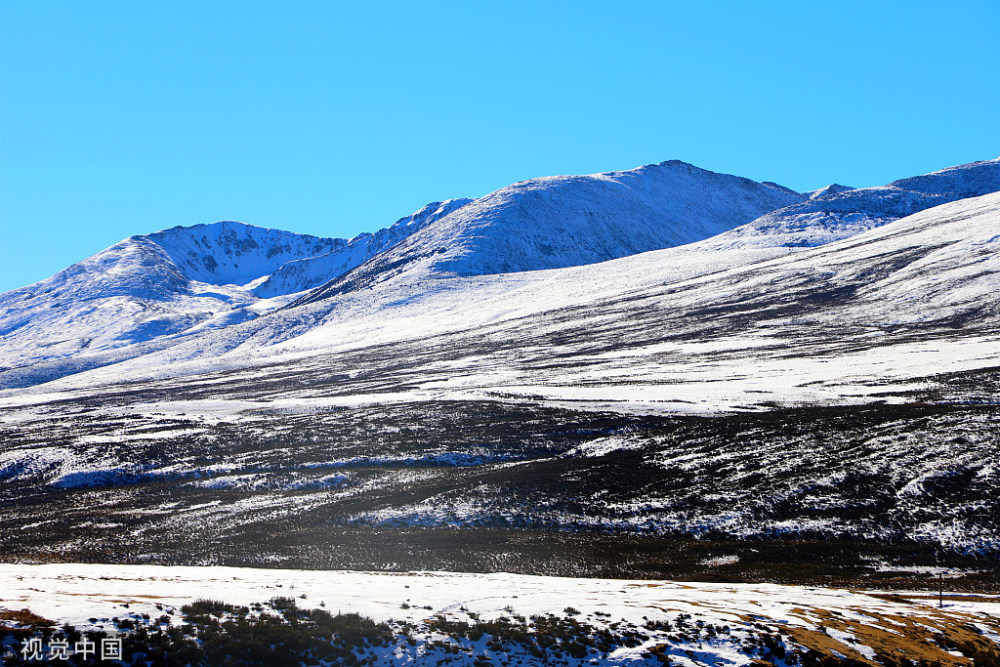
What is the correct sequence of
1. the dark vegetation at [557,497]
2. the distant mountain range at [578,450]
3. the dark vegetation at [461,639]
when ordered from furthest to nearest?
the distant mountain range at [578,450]
the dark vegetation at [557,497]
the dark vegetation at [461,639]

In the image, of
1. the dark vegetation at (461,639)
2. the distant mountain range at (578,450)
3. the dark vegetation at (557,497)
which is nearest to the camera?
the dark vegetation at (461,639)

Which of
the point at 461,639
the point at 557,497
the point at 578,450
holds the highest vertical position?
the point at 461,639

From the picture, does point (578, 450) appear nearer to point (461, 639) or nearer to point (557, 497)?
point (557, 497)

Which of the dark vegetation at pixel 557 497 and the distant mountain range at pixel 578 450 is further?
the distant mountain range at pixel 578 450

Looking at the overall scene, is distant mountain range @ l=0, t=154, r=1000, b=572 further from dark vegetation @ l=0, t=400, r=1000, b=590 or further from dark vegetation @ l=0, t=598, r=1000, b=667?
dark vegetation @ l=0, t=598, r=1000, b=667

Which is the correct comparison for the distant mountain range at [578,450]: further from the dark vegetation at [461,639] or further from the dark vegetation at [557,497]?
the dark vegetation at [461,639]

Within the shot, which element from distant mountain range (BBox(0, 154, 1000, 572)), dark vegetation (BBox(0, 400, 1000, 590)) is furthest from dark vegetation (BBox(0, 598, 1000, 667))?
distant mountain range (BBox(0, 154, 1000, 572))

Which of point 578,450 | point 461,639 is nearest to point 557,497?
point 578,450

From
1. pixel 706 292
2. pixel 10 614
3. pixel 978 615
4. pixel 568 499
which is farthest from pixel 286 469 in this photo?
pixel 706 292

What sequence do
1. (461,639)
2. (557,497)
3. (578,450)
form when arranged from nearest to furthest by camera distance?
1. (461,639)
2. (557,497)
3. (578,450)

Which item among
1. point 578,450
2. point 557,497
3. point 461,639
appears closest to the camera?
point 461,639

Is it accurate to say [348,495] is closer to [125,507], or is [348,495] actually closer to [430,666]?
[125,507]

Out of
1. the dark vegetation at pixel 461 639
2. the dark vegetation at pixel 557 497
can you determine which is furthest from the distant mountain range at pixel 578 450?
the dark vegetation at pixel 461 639

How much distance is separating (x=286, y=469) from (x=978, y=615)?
123 feet
